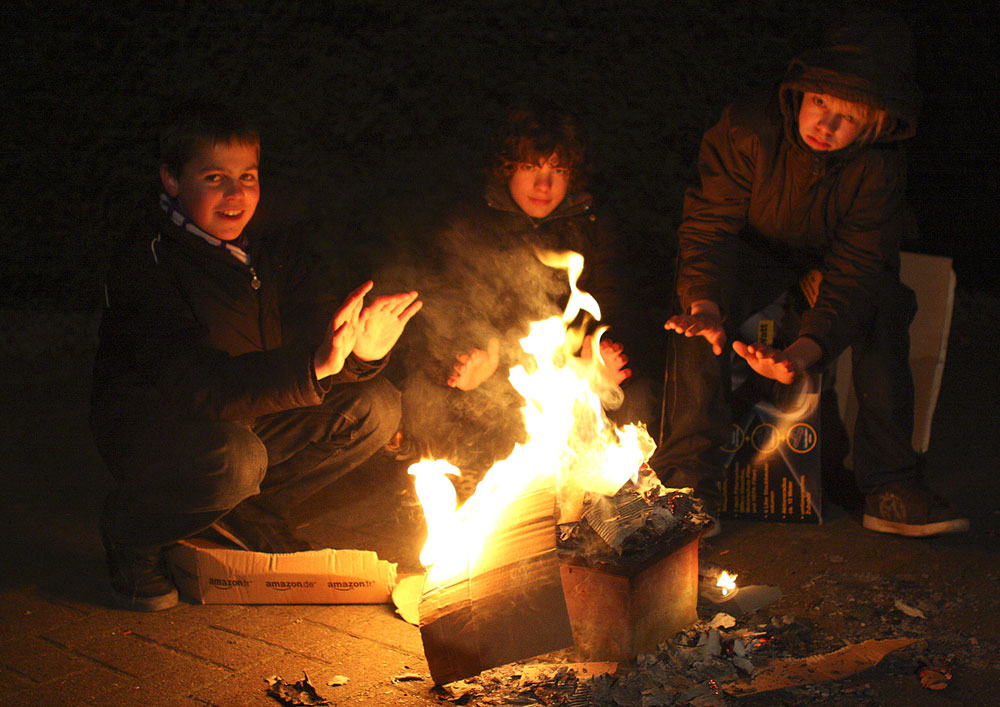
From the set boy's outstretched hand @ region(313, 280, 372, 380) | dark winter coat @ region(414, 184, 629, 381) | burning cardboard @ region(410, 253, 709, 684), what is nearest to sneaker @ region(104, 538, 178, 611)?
boy's outstretched hand @ region(313, 280, 372, 380)

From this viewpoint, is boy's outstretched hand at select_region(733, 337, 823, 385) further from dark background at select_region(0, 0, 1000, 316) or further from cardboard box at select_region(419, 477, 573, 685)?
dark background at select_region(0, 0, 1000, 316)

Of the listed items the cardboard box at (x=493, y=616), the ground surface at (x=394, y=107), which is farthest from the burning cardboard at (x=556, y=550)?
the ground surface at (x=394, y=107)

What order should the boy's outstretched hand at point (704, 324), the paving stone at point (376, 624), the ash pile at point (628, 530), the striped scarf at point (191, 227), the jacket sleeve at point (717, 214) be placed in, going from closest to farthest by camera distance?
the ash pile at point (628, 530), the paving stone at point (376, 624), the striped scarf at point (191, 227), the boy's outstretched hand at point (704, 324), the jacket sleeve at point (717, 214)

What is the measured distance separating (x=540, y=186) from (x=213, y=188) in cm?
151

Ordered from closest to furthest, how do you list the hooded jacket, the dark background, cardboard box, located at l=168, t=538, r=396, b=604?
1. cardboard box, located at l=168, t=538, r=396, b=604
2. the hooded jacket
3. the dark background

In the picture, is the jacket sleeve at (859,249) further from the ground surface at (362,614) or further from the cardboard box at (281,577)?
the cardboard box at (281,577)

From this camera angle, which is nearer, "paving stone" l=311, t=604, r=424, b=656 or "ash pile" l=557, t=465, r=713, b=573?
"ash pile" l=557, t=465, r=713, b=573

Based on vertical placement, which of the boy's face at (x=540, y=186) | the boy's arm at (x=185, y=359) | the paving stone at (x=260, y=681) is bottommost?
the paving stone at (x=260, y=681)

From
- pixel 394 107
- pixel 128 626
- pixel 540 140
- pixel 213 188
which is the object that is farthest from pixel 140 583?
pixel 394 107

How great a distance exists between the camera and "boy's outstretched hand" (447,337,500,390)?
4.20m

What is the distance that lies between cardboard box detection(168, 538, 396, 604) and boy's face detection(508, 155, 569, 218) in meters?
1.91

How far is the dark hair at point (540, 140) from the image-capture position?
4.24 metres

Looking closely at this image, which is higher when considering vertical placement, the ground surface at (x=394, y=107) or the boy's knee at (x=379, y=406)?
the ground surface at (x=394, y=107)

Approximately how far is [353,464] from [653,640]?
1.62 metres
